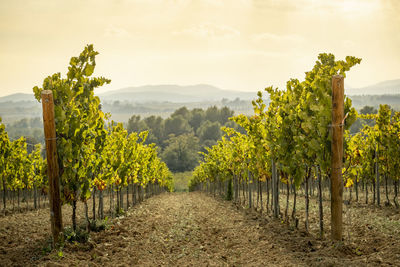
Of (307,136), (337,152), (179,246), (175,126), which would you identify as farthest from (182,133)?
(337,152)

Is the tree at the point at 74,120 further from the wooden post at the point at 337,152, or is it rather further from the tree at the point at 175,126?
the tree at the point at 175,126

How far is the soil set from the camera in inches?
252

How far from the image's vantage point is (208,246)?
28.0ft

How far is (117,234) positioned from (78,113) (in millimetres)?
3797

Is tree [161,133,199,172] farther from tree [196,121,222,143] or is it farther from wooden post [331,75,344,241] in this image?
wooden post [331,75,344,241]

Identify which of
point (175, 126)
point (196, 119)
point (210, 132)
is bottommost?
point (210, 132)

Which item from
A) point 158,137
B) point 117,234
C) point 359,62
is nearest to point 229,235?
point 117,234

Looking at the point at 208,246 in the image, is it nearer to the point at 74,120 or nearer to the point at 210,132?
the point at 74,120

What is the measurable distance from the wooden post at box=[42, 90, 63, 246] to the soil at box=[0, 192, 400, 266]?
0.59 m

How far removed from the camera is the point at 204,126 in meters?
121

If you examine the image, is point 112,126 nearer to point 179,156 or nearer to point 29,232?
point 29,232

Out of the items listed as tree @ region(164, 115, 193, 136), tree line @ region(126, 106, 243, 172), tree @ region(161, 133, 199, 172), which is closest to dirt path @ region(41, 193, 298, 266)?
tree line @ region(126, 106, 243, 172)

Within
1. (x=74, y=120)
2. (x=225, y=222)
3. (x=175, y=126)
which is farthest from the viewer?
(x=175, y=126)

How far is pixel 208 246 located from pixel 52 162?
14.4ft
